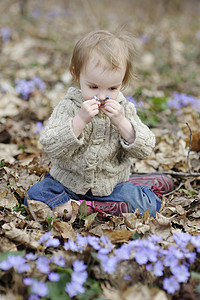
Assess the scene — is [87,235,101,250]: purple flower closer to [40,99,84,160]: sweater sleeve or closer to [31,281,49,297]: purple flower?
[31,281,49,297]: purple flower

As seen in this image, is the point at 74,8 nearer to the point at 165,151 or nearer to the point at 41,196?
the point at 165,151

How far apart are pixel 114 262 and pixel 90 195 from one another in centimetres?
110

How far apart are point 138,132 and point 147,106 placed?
243 cm

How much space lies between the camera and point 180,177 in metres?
3.44

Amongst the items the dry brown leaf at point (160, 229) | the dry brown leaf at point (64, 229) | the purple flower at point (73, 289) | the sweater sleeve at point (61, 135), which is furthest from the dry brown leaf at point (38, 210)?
the purple flower at point (73, 289)

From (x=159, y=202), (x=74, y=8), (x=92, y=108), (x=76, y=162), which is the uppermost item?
(x=74, y=8)

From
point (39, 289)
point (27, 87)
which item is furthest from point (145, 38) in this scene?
point (39, 289)

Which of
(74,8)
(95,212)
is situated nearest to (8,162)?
(95,212)

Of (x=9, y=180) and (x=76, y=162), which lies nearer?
(x=76, y=162)

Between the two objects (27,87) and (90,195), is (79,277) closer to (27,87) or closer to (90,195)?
(90,195)

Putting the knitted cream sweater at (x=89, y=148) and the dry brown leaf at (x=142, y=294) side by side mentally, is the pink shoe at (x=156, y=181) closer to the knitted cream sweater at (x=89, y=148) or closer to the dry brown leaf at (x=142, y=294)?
the knitted cream sweater at (x=89, y=148)

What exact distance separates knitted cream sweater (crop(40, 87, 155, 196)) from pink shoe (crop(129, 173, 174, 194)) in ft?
1.23

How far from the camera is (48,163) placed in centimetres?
336

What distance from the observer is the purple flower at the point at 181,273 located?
1707 mm
